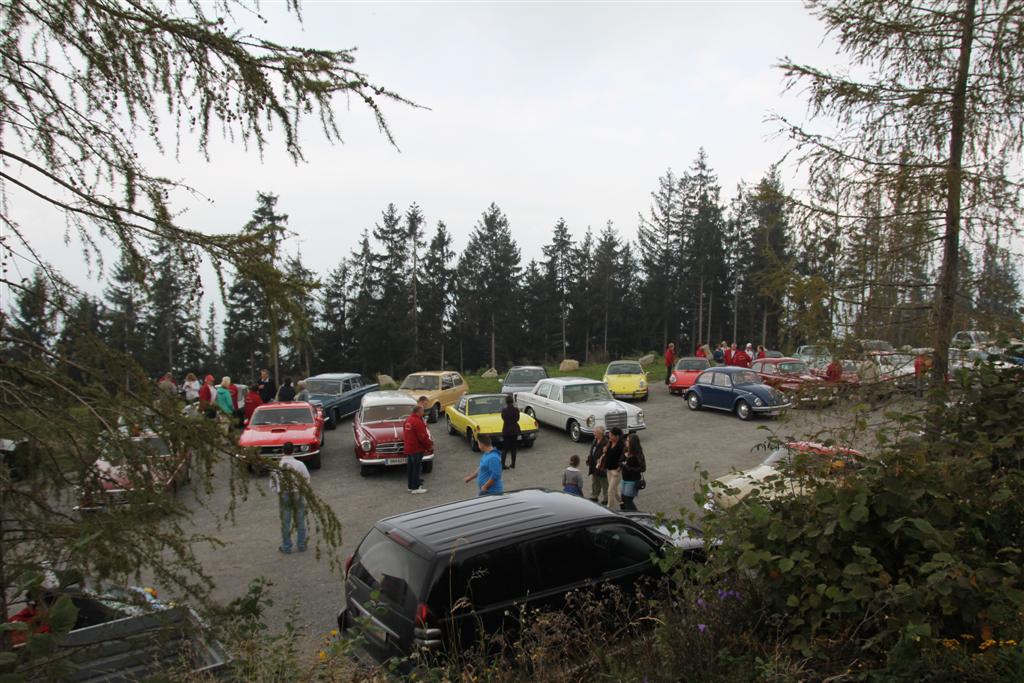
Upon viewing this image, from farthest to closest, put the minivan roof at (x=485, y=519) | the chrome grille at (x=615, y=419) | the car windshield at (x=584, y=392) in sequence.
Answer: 1. the car windshield at (x=584, y=392)
2. the chrome grille at (x=615, y=419)
3. the minivan roof at (x=485, y=519)

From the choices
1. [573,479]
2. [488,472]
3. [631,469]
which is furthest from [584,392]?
[488,472]

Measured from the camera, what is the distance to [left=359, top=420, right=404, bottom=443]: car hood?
45.6 feet

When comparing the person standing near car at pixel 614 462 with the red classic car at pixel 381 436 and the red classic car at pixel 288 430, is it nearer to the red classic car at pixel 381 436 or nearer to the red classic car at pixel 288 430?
the red classic car at pixel 381 436

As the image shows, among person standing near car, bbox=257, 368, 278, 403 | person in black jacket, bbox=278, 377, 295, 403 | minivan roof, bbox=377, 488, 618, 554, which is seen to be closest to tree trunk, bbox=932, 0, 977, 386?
minivan roof, bbox=377, 488, 618, 554

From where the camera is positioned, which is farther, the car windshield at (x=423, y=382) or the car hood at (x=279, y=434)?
the car windshield at (x=423, y=382)

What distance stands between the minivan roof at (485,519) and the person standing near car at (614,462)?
4149mm

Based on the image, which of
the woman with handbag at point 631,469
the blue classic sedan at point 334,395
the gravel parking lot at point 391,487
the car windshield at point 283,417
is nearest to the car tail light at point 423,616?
the gravel parking lot at point 391,487

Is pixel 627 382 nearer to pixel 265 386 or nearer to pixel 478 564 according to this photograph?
pixel 265 386

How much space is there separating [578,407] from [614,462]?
6.35 meters

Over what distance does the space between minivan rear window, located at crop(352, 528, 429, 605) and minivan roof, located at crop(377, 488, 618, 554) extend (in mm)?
114

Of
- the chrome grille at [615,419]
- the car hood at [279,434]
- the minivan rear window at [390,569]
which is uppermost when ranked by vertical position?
the minivan rear window at [390,569]

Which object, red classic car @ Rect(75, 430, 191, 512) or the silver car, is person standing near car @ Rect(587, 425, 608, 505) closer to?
the silver car

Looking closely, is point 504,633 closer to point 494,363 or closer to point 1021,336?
point 1021,336

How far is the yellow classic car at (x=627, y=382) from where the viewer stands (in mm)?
22891
